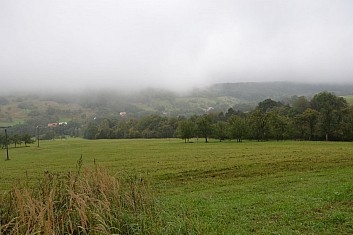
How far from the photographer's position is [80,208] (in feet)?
26.0

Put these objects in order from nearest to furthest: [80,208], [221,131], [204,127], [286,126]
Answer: [80,208]
[286,126]
[221,131]
[204,127]

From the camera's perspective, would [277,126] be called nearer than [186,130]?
Yes

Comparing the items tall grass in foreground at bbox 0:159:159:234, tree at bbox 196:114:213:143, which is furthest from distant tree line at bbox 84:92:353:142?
tall grass in foreground at bbox 0:159:159:234

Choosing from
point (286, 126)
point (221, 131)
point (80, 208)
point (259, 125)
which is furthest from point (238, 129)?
point (80, 208)

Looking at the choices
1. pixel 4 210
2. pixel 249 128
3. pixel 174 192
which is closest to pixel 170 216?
pixel 4 210

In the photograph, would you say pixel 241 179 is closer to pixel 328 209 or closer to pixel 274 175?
pixel 274 175

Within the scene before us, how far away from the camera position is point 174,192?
21.4 m

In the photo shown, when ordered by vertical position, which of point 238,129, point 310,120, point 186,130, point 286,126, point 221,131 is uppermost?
Answer: point 310,120

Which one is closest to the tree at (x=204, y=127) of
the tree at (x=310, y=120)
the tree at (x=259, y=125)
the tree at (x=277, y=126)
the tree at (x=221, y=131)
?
the tree at (x=221, y=131)

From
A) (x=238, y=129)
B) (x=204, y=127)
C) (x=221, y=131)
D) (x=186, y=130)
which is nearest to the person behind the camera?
(x=238, y=129)

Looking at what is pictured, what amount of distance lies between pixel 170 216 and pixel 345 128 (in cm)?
9666

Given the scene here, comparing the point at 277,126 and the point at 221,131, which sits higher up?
the point at 277,126

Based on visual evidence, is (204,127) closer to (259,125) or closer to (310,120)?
(259,125)

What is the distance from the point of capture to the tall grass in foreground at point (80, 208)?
7.22m
